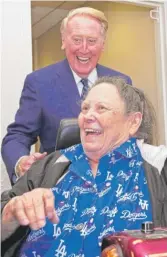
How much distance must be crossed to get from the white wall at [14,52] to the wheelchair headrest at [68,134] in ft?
3.57

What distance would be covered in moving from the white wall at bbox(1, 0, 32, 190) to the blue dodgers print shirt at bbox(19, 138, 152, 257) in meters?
1.28

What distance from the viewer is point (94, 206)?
1192 mm

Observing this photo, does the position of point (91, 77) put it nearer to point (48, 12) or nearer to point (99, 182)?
point (99, 182)

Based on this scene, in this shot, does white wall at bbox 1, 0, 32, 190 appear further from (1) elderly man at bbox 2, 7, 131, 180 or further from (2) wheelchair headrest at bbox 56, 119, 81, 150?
(2) wheelchair headrest at bbox 56, 119, 81, 150

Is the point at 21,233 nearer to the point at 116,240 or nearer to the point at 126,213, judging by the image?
the point at 126,213

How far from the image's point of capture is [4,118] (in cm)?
248

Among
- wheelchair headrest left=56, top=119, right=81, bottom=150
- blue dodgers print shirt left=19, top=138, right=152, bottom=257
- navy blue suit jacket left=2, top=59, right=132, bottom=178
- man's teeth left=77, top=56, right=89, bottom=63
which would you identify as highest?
man's teeth left=77, top=56, right=89, bottom=63

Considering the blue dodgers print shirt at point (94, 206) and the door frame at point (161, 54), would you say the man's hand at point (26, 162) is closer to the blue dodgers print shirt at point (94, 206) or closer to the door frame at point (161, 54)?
the blue dodgers print shirt at point (94, 206)

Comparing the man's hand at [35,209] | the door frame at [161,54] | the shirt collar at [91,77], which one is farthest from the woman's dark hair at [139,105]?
the door frame at [161,54]

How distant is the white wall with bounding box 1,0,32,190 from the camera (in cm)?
251

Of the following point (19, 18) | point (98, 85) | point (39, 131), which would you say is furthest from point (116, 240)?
point (19, 18)

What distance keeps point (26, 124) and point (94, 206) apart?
2.18 feet

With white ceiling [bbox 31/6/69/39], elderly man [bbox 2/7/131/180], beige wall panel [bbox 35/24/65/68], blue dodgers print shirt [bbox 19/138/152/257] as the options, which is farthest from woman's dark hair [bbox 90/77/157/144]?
beige wall panel [bbox 35/24/65/68]

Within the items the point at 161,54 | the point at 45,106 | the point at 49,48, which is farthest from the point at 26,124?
the point at 49,48
